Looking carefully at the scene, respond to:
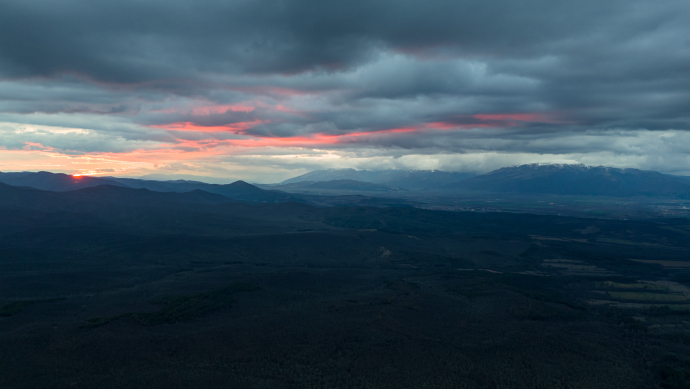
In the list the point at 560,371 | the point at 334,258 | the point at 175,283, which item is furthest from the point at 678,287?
the point at 175,283

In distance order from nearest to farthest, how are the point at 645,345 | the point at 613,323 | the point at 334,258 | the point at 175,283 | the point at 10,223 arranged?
the point at 645,345 < the point at 613,323 < the point at 175,283 < the point at 334,258 < the point at 10,223

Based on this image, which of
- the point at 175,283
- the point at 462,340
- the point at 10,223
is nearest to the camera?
the point at 462,340

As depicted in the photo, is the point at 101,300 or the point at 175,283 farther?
the point at 175,283

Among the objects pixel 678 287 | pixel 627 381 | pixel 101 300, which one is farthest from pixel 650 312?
pixel 101 300

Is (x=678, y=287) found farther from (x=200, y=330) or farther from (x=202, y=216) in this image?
(x=202, y=216)

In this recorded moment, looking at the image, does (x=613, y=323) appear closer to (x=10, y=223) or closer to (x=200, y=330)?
(x=200, y=330)

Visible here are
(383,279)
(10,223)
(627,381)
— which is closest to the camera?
(627,381)

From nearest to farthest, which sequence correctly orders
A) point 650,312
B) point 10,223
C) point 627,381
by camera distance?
point 627,381
point 650,312
point 10,223

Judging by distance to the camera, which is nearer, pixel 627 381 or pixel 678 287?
pixel 627 381
